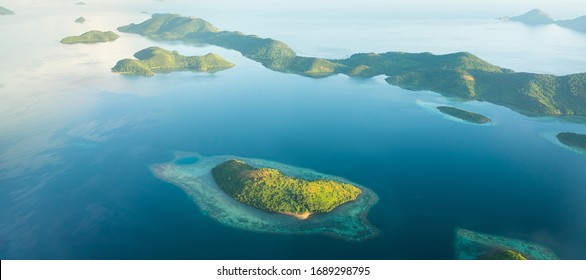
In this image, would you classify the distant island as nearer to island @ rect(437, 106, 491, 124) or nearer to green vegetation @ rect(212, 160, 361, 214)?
island @ rect(437, 106, 491, 124)

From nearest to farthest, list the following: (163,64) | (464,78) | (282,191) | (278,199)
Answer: (278,199), (282,191), (464,78), (163,64)

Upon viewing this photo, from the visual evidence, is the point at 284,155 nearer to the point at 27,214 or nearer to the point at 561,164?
the point at 27,214

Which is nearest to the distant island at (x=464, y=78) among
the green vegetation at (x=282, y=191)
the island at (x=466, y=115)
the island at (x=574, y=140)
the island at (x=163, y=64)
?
the island at (x=466, y=115)

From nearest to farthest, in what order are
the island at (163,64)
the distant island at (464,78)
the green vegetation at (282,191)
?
the green vegetation at (282,191), the distant island at (464,78), the island at (163,64)

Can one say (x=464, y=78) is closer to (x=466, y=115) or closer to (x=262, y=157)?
(x=466, y=115)

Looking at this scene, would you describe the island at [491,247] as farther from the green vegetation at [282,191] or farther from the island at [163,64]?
the island at [163,64]

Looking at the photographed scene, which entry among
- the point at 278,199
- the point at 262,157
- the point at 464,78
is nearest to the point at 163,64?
the point at 262,157

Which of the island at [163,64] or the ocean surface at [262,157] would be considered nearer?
the ocean surface at [262,157]

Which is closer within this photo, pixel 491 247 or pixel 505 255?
pixel 505 255
